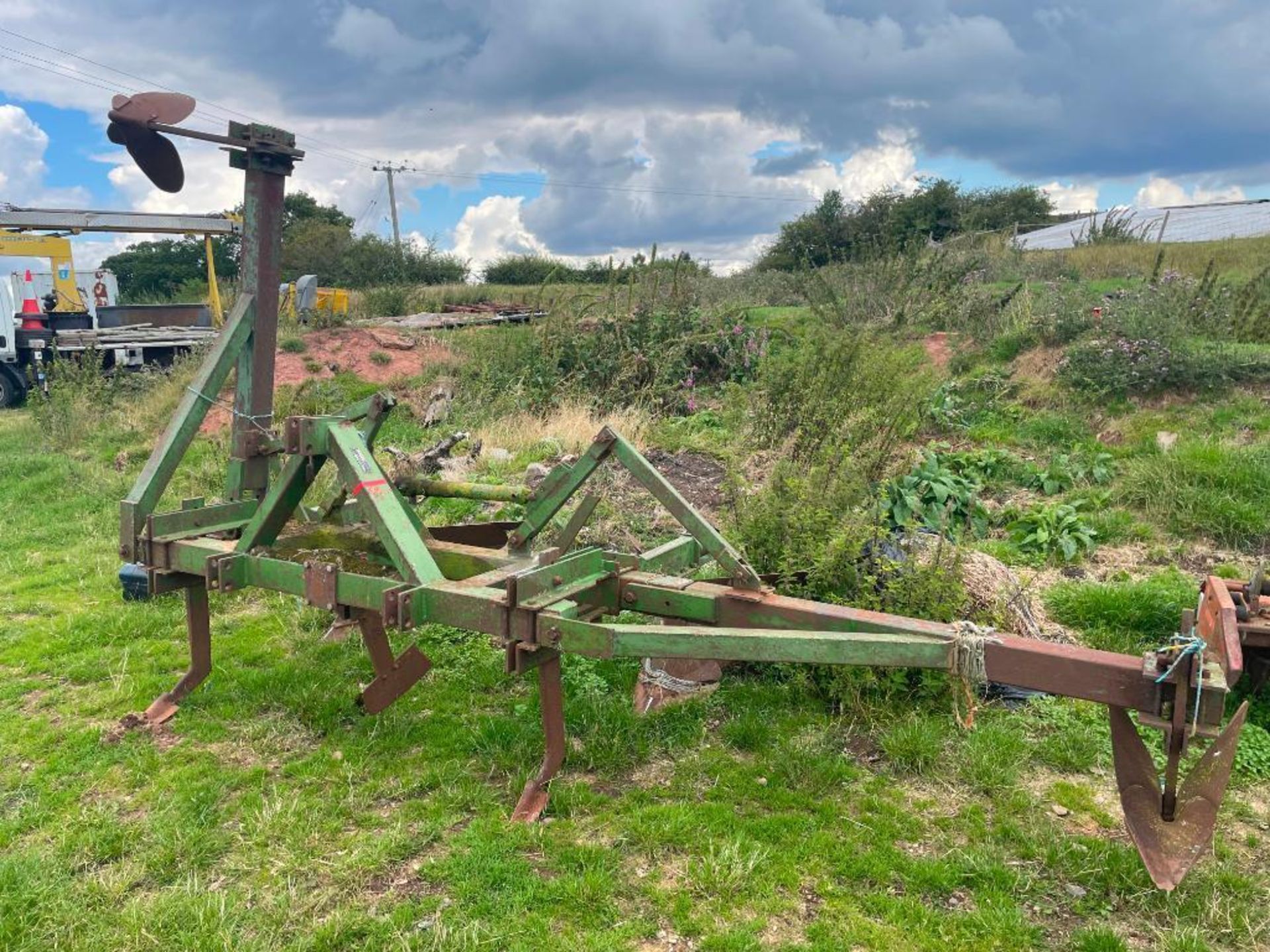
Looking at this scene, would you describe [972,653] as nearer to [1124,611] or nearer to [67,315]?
[1124,611]

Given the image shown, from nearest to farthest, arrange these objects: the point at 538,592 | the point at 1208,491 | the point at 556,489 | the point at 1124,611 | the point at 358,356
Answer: the point at 538,592
the point at 556,489
the point at 1124,611
the point at 1208,491
the point at 358,356

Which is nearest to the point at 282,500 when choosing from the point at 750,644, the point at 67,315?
the point at 750,644

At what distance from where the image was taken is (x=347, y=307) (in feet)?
66.1

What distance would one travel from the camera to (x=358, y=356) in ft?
47.8

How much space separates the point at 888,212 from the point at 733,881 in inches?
1065

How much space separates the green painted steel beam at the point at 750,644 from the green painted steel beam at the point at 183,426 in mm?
2142

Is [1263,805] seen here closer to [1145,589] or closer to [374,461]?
[1145,589]

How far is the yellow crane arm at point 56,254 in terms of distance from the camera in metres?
18.1

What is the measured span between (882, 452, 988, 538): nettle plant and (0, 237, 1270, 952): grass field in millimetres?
207

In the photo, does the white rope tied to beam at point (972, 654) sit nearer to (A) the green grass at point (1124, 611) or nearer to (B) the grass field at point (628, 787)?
(B) the grass field at point (628, 787)

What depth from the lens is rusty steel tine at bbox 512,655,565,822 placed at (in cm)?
331

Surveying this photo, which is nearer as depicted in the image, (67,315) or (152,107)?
(152,107)

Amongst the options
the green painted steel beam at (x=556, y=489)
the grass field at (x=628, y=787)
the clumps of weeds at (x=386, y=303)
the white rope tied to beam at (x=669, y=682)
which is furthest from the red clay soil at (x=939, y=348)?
the clumps of weeds at (x=386, y=303)

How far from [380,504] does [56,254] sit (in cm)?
1951
